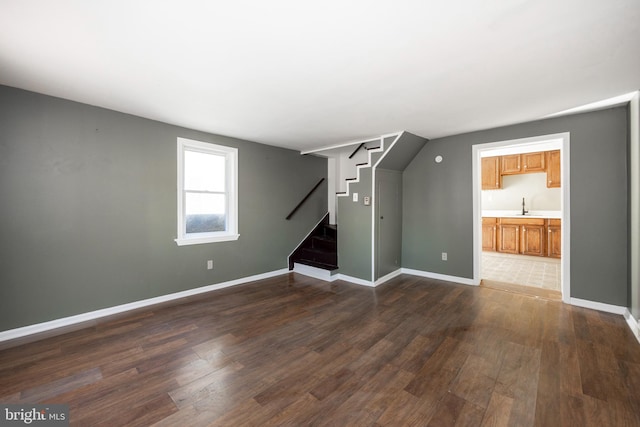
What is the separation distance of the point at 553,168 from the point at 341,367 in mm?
6717

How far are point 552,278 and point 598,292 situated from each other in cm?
138

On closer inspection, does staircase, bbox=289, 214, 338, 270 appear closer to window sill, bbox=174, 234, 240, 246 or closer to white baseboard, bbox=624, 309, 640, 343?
window sill, bbox=174, 234, 240, 246

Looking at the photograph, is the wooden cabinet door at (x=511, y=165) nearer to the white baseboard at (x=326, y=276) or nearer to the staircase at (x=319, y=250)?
the staircase at (x=319, y=250)

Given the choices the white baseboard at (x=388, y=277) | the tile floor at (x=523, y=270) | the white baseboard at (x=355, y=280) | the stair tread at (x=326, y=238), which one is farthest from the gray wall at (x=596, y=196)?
the stair tread at (x=326, y=238)

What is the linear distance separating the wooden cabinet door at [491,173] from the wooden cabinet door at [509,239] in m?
1.07

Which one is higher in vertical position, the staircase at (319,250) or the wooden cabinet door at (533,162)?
the wooden cabinet door at (533,162)

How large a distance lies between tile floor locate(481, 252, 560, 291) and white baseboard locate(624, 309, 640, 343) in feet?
3.26

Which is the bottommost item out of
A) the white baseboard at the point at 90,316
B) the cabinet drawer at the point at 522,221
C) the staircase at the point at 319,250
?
the white baseboard at the point at 90,316

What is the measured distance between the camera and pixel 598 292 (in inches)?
125

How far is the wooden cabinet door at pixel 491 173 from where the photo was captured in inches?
262

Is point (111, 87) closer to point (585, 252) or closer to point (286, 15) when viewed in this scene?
point (286, 15)

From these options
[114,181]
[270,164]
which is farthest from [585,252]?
[114,181]

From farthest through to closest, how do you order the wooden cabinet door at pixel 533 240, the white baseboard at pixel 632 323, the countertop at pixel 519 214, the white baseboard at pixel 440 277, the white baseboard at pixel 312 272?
the countertop at pixel 519 214 → the wooden cabinet door at pixel 533 240 → the white baseboard at pixel 312 272 → the white baseboard at pixel 440 277 → the white baseboard at pixel 632 323

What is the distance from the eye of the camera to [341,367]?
210 cm
